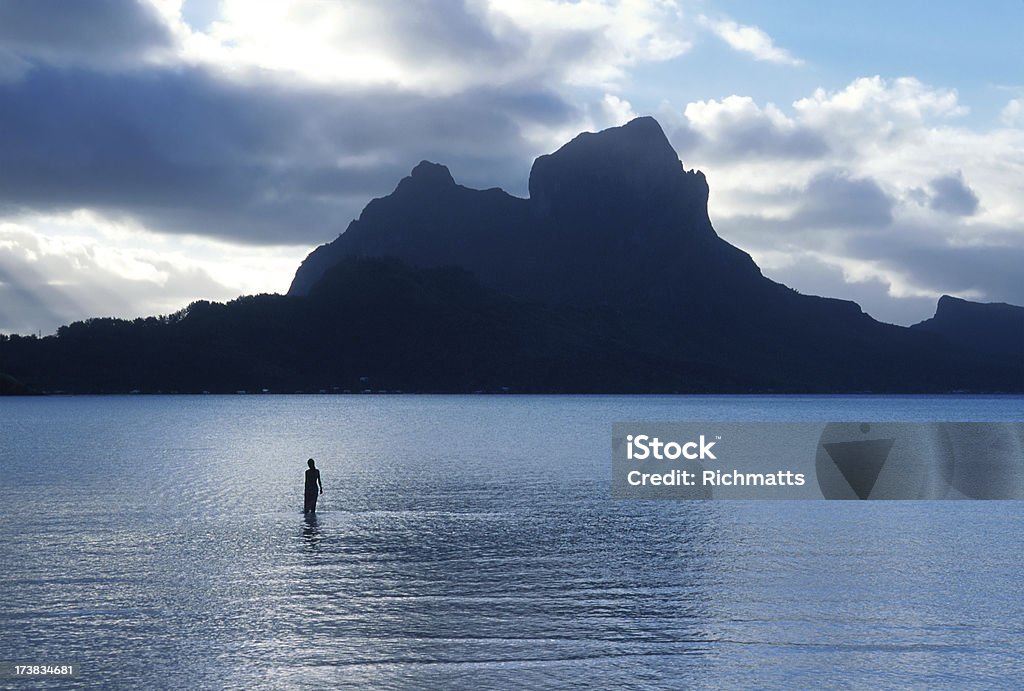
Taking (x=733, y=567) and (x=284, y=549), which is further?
(x=284, y=549)

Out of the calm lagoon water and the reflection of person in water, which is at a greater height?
the reflection of person in water

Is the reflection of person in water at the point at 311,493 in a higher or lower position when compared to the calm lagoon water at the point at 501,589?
higher

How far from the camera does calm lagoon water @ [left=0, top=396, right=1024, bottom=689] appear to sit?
19.7 m

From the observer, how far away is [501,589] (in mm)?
27219

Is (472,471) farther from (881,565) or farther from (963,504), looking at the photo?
(881,565)

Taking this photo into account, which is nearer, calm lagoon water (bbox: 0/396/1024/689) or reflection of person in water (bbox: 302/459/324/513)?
calm lagoon water (bbox: 0/396/1024/689)

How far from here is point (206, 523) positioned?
1688 inches

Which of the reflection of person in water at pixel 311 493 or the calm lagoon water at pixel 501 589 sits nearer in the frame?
the calm lagoon water at pixel 501 589

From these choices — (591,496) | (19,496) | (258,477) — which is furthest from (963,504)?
(19,496)

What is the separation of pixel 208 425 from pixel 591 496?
12553 cm

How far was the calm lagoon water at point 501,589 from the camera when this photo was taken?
1970cm

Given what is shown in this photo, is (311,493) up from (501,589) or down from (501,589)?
up

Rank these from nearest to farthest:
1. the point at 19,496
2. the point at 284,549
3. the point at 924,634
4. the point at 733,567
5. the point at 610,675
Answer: the point at 610,675, the point at 924,634, the point at 733,567, the point at 284,549, the point at 19,496

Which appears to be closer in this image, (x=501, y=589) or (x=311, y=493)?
(x=501, y=589)
